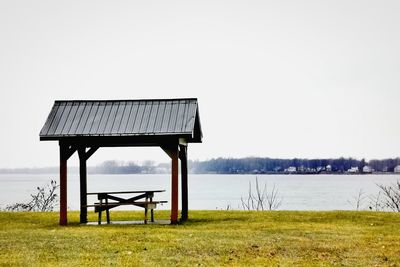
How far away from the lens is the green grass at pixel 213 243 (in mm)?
12406

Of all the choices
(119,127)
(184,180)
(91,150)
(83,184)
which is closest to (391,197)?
(184,180)

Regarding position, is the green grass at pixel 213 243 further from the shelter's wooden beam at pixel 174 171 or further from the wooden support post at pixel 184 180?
the wooden support post at pixel 184 180

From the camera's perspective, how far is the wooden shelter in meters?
20.3

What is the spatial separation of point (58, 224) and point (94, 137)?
342cm

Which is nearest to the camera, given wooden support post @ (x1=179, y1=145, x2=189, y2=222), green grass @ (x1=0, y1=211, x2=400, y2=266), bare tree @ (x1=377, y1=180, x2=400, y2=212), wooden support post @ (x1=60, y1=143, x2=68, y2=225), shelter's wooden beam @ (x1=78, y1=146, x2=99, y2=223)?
green grass @ (x1=0, y1=211, x2=400, y2=266)

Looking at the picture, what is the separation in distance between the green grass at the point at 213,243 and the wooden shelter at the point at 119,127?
2.38m

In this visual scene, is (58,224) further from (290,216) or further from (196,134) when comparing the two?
(290,216)

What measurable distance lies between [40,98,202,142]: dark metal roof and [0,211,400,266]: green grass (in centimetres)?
309

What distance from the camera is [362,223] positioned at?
20.6 m

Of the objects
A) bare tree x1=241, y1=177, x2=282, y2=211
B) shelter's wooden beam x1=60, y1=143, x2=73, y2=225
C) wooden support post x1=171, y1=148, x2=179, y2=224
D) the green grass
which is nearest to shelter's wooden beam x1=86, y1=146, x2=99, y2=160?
shelter's wooden beam x1=60, y1=143, x2=73, y2=225

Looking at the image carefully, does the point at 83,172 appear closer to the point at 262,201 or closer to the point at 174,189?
the point at 174,189

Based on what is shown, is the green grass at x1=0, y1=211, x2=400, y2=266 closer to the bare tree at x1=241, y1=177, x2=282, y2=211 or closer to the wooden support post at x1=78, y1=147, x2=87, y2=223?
the wooden support post at x1=78, y1=147, x2=87, y2=223

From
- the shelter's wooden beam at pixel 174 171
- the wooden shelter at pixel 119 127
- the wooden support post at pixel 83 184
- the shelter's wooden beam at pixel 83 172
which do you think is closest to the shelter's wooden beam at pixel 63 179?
the wooden shelter at pixel 119 127

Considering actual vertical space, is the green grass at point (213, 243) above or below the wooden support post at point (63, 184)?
below
